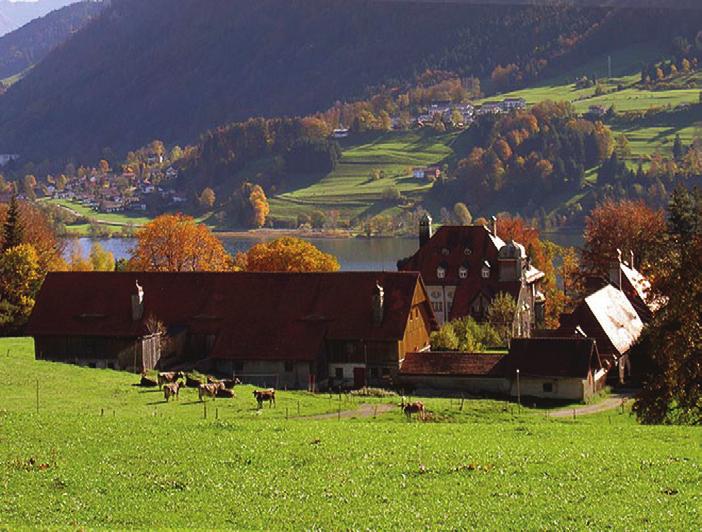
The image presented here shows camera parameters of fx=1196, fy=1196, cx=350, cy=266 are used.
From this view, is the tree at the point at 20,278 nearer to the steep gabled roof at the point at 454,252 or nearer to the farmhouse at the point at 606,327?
the steep gabled roof at the point at 454,252

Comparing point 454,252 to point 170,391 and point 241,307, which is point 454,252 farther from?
point 170,391

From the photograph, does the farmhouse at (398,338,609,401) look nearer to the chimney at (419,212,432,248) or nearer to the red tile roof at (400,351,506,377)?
the red tile roof at (400,351,506,377)

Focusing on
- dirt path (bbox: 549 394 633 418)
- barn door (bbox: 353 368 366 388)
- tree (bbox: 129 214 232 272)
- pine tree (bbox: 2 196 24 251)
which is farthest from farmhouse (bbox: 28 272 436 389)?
tree (bbox: 129 214 232 272)

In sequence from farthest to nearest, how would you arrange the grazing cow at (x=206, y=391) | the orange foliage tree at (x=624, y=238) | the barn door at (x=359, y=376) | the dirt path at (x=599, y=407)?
1. the orange foliage tree at (x=624, y=238)
2. the barn door at (x=359, y=376)
3. the dirt path at (x=599, y=407)
4. the grazing cow at (x=206, y=391)

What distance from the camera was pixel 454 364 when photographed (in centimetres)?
6225

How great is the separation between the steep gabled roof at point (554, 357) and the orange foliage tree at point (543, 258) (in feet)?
107

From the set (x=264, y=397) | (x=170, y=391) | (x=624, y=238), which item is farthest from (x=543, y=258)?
(x=170, y=391)

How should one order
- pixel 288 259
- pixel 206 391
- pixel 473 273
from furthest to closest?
pixel 288 259, pixel 473 273, pixel 206 391

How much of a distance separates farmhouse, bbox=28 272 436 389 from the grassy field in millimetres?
22843

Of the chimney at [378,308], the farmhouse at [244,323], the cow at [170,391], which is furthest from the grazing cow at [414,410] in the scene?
the chimney at [378,308]

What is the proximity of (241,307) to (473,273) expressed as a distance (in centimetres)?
2918

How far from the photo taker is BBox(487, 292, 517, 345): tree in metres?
79.9

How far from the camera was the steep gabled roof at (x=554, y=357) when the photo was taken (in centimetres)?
5985

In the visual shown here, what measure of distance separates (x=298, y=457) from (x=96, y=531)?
29.3 ft
